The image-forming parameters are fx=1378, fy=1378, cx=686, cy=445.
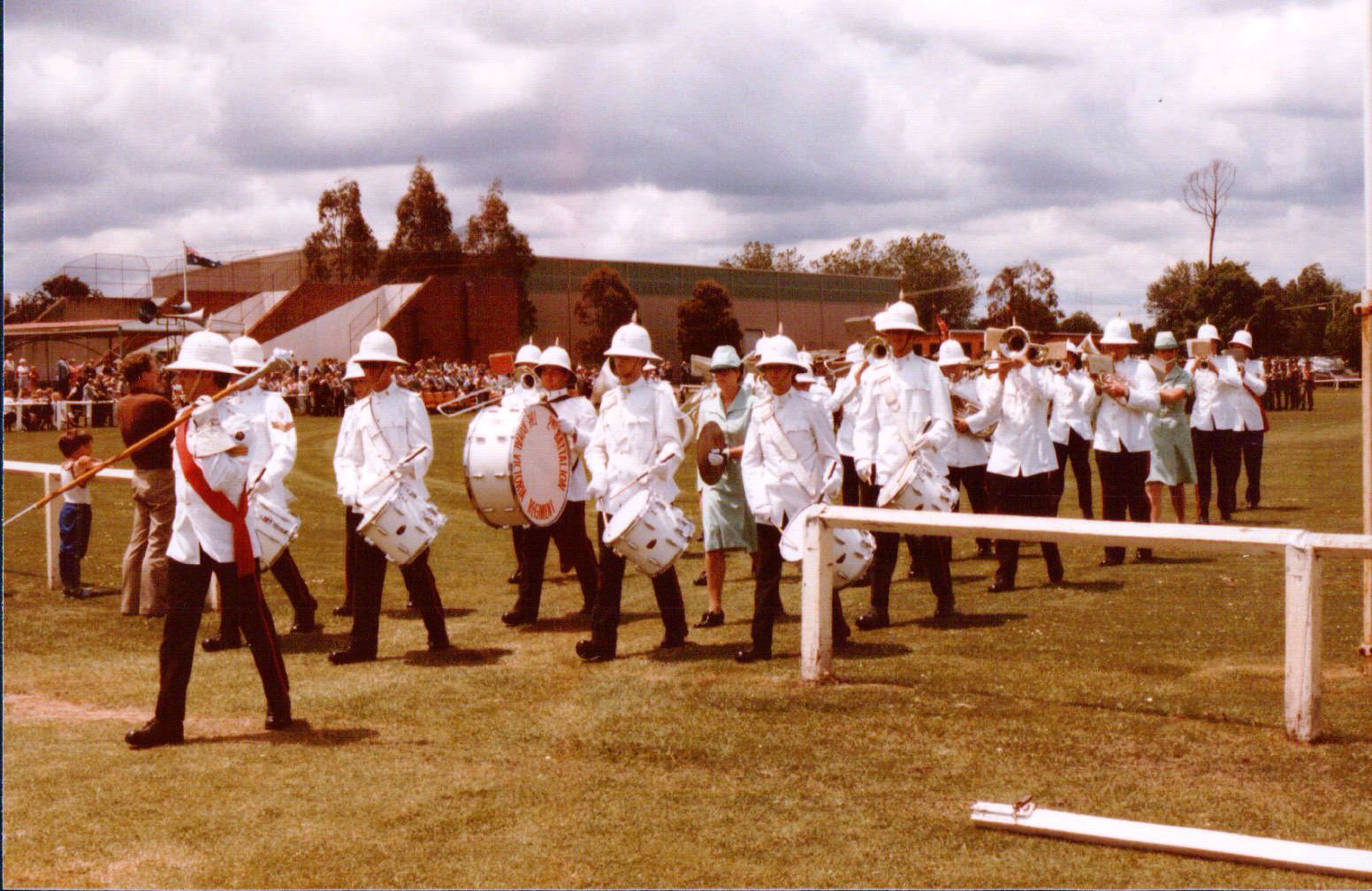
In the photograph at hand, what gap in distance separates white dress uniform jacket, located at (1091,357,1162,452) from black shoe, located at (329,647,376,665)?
7.43 m

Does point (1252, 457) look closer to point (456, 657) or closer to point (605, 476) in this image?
point (605, 476)

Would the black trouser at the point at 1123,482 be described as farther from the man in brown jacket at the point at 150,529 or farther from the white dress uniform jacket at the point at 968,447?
the man in brown jacket at the point at 150,529

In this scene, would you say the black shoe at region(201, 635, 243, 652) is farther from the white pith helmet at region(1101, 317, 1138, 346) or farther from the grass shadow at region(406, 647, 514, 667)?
the white pith helmet at region(1101, 317, 1138, 346)

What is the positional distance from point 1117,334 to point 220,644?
8803 mm

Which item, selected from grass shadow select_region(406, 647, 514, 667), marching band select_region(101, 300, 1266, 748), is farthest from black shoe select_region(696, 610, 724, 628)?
grass shadow select_region(406, 647, 514, 667)

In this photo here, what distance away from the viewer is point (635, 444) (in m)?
9.23

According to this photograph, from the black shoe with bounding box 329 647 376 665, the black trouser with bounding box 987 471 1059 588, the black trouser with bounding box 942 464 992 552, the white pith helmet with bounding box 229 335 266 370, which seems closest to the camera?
the black shoe with bounding box 329 647 376 665

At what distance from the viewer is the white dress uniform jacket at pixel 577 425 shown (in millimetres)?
10984

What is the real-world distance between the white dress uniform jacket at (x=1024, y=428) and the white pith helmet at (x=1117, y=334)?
1.86 metres

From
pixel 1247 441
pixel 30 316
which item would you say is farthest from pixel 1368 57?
pixel 30 316

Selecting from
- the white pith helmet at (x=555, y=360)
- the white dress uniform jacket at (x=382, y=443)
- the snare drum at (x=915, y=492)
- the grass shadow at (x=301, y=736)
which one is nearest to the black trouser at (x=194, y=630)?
the grass shadow at (x=301, y=736)

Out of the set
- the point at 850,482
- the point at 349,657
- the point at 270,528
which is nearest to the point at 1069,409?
the point at 850,482

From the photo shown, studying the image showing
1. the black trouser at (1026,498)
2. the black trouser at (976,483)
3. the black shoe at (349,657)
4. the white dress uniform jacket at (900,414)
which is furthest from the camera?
the black trouser at (976,483)

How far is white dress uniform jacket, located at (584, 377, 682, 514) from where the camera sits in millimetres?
9211
